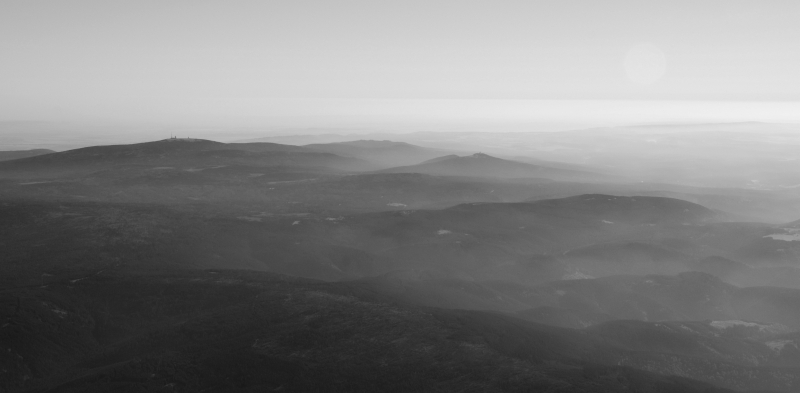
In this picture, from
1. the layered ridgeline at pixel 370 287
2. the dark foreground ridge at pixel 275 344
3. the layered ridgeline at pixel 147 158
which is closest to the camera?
the dark foreground ridge at pixel 275 344

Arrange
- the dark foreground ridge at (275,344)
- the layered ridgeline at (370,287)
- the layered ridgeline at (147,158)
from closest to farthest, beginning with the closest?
the dark foreground ridge at (275,344), the layered ridgeline at (370,287), the layered ridgeline at (147,158)

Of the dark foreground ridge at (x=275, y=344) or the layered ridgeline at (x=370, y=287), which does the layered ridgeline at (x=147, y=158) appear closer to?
the layered ridgeline at (x=370, y=287)

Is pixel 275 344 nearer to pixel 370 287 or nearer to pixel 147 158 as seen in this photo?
pixel 370 287

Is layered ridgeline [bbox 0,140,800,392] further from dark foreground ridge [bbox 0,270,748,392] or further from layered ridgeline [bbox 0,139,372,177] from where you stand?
layered ridgeline [bbox 0,139,372,177]

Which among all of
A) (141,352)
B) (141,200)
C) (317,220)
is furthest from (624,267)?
(141,200)

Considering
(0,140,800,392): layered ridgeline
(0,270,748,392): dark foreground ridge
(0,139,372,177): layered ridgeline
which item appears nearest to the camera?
(0,270,748,392): dark foreground ridge

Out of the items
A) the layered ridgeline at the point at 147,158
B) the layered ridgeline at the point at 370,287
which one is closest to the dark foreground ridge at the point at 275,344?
the layered ridgeline at the point at 370,287

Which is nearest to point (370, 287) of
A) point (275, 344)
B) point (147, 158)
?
point (275, 344)

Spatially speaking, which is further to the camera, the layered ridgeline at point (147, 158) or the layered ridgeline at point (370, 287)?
the layered ridgeline at point (147, 158)

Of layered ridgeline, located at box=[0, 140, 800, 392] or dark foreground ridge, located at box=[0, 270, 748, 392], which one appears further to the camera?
layered ridgeline, located at box=[0, 140, 800, 392]

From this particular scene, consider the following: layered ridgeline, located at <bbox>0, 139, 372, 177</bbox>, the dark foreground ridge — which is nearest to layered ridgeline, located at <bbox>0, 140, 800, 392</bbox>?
the dark foreground ridge

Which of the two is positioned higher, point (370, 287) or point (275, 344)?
point (275, 344)
